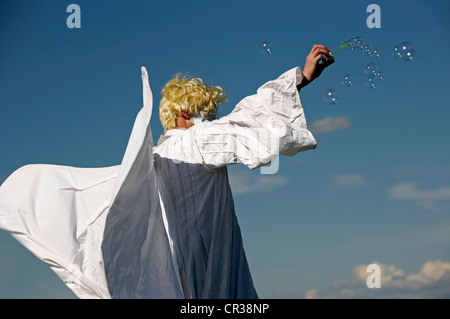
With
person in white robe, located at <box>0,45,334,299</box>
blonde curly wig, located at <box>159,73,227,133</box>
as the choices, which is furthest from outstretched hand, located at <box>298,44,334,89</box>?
blonde curly wig, located at <box>159,73,227,133</box>

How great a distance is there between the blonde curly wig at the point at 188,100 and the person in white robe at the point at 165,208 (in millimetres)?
232

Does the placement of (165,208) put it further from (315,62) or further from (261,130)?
(315,62)

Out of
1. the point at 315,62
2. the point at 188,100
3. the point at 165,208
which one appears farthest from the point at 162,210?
the point at 315,62

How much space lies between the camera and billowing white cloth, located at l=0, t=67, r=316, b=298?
166 inches

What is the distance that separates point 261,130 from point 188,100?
2.98 ft

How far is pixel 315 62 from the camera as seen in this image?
4.51 metres

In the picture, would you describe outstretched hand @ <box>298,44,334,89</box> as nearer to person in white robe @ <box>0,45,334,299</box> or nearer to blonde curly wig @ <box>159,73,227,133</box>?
person in white robe @ <box>0,45,334,299</box>

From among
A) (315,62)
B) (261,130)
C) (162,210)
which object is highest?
(315,62)

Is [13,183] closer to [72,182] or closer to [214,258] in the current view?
[72,182]

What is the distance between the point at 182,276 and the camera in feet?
14.8

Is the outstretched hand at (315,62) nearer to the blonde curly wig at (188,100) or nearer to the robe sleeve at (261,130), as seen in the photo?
the robe sleeve at (261,130)

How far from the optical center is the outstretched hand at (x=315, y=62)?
14.8 feet

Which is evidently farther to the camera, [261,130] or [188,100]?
[188,100]

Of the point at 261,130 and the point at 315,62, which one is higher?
the point at 315,62
